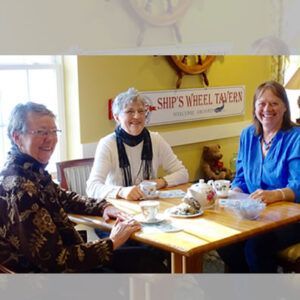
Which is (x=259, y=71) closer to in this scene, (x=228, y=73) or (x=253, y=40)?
(x=228, y=73)

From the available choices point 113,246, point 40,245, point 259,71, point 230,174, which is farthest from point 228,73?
point 40,245

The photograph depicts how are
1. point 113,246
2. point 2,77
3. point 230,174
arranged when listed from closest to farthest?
1. point 113,246
2. point 2,77
3. point 230,174

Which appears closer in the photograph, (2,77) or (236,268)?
(2,77)

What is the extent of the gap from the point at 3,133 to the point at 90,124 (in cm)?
49

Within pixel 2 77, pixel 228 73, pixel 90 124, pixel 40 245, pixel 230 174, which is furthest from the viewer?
pixel 230 174

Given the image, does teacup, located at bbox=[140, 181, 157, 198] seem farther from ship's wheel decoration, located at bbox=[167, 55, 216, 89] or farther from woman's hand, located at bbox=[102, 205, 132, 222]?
Result: ship's wheel decoration, located at bbox=[167, 55, 216, 89]

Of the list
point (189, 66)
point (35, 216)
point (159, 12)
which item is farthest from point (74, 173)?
point (159, 12)

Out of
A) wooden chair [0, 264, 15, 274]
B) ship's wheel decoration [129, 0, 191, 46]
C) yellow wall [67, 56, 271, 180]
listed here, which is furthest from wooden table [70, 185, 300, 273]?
ship's wheel decoration [129, 0, 191, 46]

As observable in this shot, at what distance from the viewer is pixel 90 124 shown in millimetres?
1680

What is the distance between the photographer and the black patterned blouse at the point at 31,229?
2.99 ft

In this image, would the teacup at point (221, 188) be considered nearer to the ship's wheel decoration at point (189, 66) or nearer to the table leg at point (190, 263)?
the table leg at point (190, 263)

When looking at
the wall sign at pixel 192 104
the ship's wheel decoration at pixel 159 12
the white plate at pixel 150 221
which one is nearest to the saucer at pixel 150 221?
the white plate at pixel 150 221

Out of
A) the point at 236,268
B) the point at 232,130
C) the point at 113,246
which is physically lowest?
the point at 236,268

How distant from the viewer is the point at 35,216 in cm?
92
